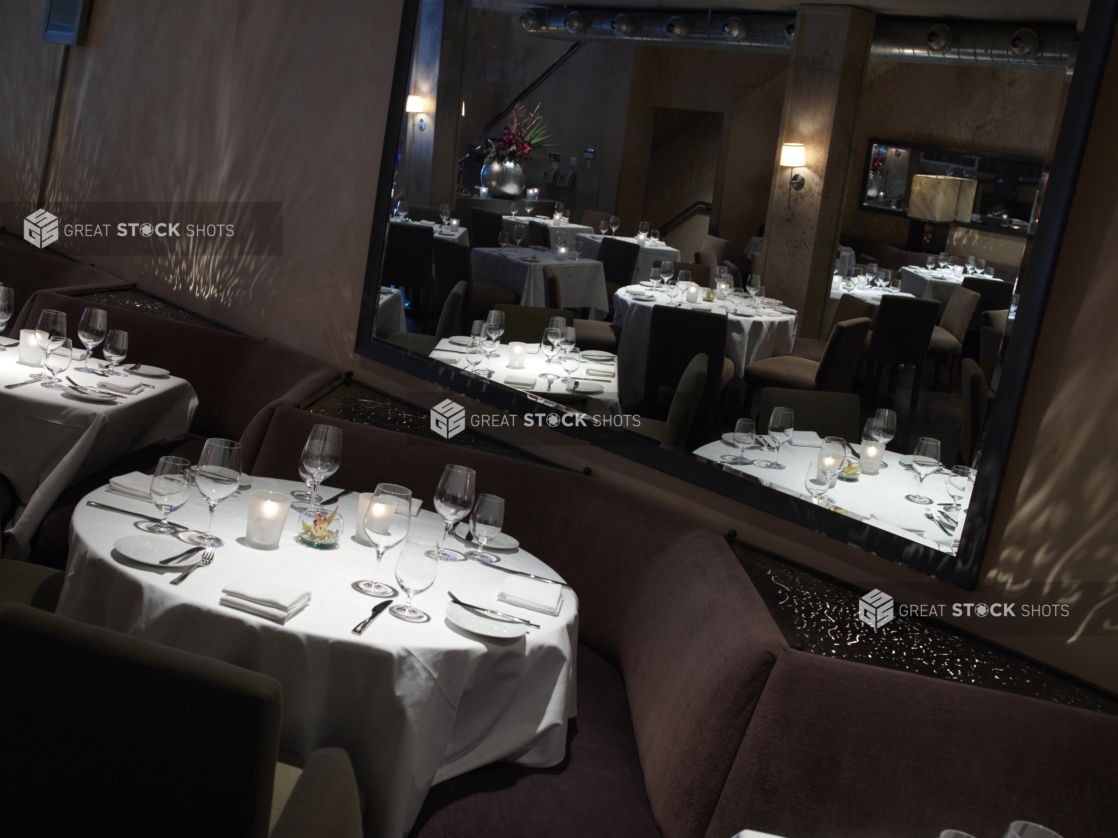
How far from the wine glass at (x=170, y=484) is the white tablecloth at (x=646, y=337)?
4.31 feet

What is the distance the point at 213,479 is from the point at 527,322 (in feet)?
4.93

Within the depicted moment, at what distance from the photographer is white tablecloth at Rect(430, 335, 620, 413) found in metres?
2.80

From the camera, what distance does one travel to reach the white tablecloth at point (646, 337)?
93.5 inches

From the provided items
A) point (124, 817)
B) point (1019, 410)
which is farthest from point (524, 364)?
point (124, 817)

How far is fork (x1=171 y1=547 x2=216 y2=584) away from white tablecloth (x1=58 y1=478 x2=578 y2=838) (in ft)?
0.04

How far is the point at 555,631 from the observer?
191 centimetres

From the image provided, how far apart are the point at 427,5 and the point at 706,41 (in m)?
1.20

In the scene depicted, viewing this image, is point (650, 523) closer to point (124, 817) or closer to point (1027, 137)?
point (1027, 137)

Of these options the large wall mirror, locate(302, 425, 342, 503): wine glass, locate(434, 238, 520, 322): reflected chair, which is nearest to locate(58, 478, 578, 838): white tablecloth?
locate(302, 425, 342, 503): wine glass

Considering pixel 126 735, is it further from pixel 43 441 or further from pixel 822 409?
pixel 43 441

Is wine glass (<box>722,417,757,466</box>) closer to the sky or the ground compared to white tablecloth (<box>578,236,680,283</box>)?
closer to the ground

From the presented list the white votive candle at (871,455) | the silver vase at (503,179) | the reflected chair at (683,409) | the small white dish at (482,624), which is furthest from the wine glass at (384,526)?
the silver vase at (503,179)

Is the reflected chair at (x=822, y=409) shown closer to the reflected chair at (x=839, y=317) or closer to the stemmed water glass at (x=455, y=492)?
the reflected chair at (x=839, y=317)

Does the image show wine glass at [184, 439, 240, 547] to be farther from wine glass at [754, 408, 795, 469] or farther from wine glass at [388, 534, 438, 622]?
wine glass at [754, 408, 795, 469]
